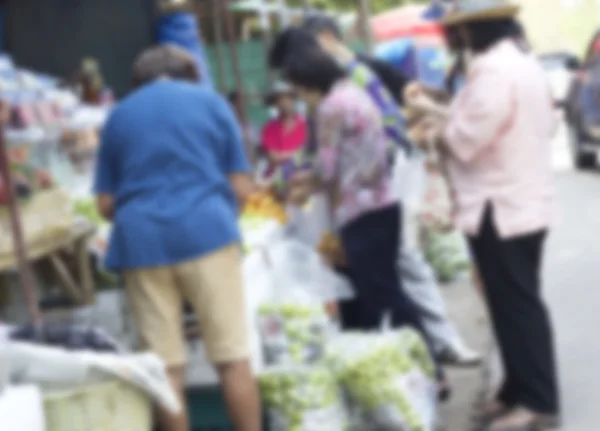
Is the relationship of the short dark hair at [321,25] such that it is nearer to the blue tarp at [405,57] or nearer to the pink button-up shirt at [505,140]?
the pink button-up shirt at [505,140]

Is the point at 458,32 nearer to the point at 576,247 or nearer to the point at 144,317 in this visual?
the point at 144,317

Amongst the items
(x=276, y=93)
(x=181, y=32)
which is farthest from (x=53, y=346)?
(x=276, y=93)

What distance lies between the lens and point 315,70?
6.38m

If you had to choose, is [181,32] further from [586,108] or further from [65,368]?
[586,108]

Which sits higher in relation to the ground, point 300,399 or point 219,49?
point 219,49

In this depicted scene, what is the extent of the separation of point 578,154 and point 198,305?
1435 centimetres

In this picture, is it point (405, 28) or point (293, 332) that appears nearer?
point (293, 332)

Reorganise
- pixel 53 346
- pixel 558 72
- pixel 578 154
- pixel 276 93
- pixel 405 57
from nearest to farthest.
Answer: pixel 53 346
pixel 276 93
pixel 405 57
pixel 578 154
pixel 558 72

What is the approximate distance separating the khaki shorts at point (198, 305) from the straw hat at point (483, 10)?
160 centimetres

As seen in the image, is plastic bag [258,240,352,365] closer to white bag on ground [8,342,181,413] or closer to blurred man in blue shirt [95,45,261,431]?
blurred man in blue shirt [95,45,261,431]

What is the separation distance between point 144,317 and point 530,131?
1843 mm

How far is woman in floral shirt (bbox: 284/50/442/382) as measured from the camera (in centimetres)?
628

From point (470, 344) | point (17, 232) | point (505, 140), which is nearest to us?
point (17, 232)

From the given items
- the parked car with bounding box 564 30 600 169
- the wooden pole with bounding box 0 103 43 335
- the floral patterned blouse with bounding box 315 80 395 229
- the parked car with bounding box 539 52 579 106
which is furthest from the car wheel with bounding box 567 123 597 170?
the wooden pole with bounding box 0 103 43 335
